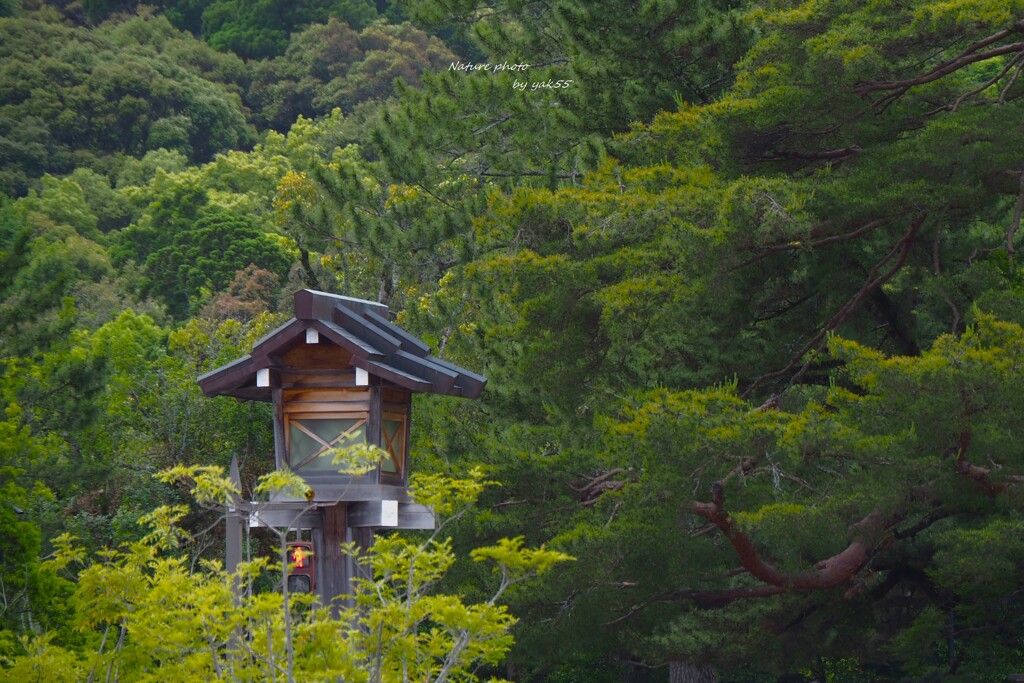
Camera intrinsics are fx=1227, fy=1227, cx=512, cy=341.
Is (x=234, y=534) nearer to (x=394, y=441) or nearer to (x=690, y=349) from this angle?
(x=394, y=441)

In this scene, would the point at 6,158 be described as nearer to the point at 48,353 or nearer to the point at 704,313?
the point at 48,353

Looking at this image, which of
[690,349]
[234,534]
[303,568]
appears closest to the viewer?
[234,534]

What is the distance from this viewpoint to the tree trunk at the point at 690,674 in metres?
12.6

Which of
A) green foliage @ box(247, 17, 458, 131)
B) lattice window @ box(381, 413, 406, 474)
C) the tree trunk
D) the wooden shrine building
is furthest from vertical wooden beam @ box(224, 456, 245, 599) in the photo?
green foliage @ box(247, 17, 458, 131)

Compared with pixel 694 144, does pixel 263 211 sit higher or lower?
higher

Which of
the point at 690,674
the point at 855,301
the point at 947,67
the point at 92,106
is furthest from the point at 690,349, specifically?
the point at 92,106

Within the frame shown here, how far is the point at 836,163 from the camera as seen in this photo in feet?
33.4

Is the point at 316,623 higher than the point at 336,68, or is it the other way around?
the point at 336,68

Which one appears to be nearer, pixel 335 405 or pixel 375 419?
pixel 375 419

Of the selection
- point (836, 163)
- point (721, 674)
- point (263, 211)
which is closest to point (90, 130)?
point (263, 211)

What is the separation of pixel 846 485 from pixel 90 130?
38.7 metres

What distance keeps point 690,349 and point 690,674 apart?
3.86 metres

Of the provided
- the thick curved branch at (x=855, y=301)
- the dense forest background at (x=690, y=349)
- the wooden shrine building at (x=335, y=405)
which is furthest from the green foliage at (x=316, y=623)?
the thick curved branch at (x=855, y=301)

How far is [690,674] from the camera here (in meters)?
12.6
